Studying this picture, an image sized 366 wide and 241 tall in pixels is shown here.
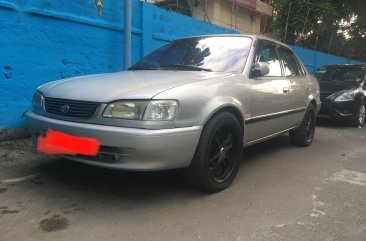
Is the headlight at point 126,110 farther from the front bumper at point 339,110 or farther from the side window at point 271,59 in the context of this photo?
the front bumper at point 339,110

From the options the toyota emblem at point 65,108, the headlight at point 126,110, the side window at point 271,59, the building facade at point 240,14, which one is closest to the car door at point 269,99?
the side window at point 271,59

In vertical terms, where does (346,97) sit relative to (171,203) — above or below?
above

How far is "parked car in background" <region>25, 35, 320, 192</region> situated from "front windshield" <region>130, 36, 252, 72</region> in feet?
0.04

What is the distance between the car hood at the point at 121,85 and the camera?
3213mm

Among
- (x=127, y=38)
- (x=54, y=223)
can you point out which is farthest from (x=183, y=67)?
(x=127, y=38)

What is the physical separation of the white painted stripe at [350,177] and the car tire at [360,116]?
441 centimetres

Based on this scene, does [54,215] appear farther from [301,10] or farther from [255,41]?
[301,10]

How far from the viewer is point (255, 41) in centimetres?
461

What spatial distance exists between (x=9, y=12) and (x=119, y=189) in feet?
9.54

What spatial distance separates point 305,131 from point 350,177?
5.36 ft

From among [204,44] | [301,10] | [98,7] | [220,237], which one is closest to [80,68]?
[98,7]

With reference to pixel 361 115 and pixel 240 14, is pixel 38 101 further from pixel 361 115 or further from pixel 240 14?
pixel 240 14

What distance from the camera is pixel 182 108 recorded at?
3230 mm

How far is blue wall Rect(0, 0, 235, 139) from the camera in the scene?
5074 mm
